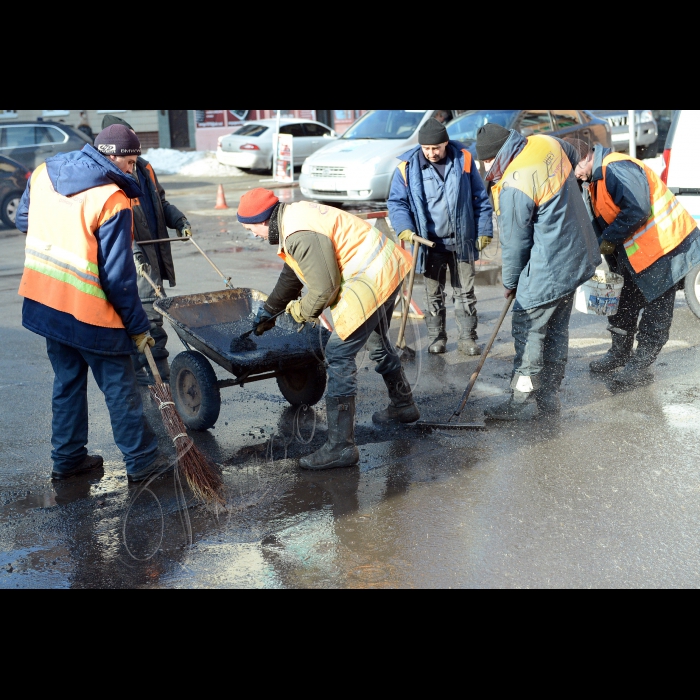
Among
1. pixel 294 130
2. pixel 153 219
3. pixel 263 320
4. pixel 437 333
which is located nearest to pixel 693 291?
pixel 437 333

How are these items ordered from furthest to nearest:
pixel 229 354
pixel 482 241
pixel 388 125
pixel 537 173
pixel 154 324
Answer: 1. pixel 388 125
2. pixel 482 241
3. pixel 154 324
4. pixel 537 173
5. pixel 229 354

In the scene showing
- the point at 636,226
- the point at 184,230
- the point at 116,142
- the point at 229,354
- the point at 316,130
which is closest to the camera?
the point at 116,142

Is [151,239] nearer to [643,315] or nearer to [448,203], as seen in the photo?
[448,203]

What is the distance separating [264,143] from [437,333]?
1544cm

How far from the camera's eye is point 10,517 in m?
4.32

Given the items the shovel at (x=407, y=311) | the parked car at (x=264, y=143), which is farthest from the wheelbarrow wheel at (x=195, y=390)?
the parked car at (x=264, y=143)

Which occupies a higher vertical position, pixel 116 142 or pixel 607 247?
pixel 116 142

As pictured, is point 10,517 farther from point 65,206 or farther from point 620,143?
point 620,143

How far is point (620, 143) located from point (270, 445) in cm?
1529

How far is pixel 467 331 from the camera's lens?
6.86m

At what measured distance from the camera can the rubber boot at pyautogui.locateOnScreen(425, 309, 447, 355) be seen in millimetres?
6895

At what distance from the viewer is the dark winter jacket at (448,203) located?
256 inches

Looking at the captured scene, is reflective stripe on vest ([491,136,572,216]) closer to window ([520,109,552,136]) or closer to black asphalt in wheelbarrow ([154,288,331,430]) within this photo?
black asphalt in wheelbarrow ([154,288,331,430])

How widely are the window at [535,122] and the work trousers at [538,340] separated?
8.30 m
